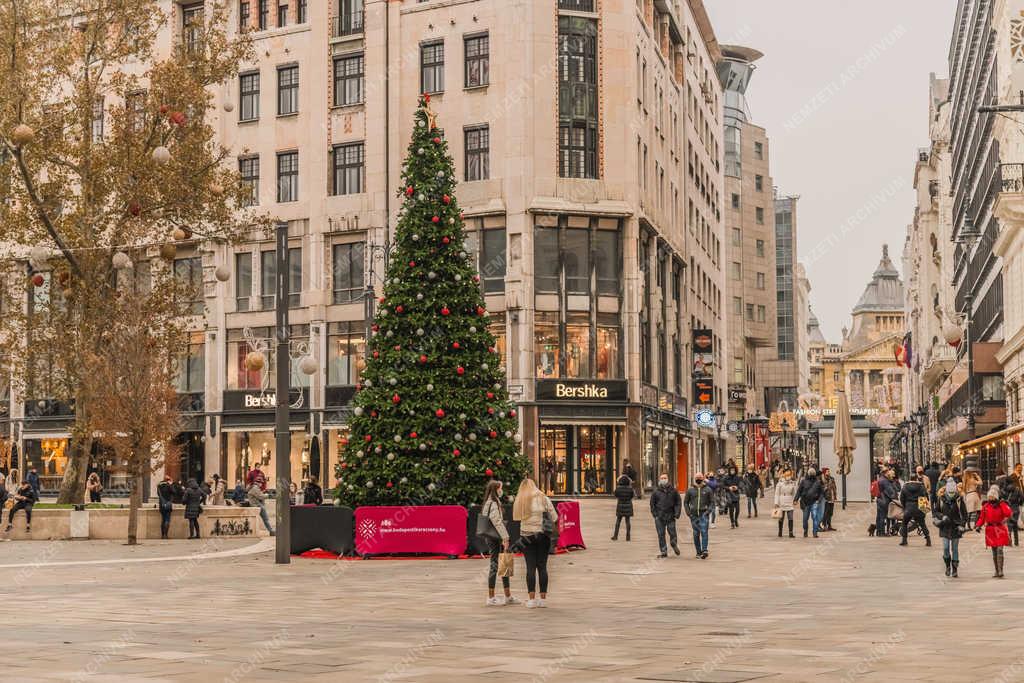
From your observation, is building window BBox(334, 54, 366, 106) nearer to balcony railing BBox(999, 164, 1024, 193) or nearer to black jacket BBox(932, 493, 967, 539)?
balcony railing BBox(999, 164, 1024, 193)

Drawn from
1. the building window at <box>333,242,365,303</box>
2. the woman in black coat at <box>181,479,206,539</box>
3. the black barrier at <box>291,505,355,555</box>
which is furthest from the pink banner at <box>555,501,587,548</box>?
the building window at <box>333,242,365,303</box>

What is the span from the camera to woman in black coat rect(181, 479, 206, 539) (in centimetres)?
3278

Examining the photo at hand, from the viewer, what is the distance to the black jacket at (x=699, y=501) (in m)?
26.8

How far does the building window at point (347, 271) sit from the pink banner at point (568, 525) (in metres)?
31.5

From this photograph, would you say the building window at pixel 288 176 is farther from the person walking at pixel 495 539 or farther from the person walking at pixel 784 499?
the person walking at pixel 495 539

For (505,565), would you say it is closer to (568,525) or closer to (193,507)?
(568,525)

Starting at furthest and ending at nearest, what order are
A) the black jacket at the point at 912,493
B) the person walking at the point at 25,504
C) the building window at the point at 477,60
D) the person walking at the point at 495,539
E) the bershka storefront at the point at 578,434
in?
the building window at the point at 477,60
the bershka storefront at the point at 578,434
the person walking at the point at 25,504
the black jacket at the point at 912,493
the person walking at the point at 495,539

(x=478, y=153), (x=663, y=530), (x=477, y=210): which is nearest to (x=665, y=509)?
(x=663, y=530)

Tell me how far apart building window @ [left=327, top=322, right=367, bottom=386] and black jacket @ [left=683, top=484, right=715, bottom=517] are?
32.3m

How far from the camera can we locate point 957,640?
13.1m

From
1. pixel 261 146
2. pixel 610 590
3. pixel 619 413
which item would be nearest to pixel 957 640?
pixel 610 590

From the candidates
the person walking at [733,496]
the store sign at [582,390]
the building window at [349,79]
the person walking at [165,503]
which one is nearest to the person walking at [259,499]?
the person walking at [165,503]

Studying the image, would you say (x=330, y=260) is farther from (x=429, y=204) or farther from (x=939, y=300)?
(x=939, y=300)

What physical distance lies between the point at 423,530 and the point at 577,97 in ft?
113
